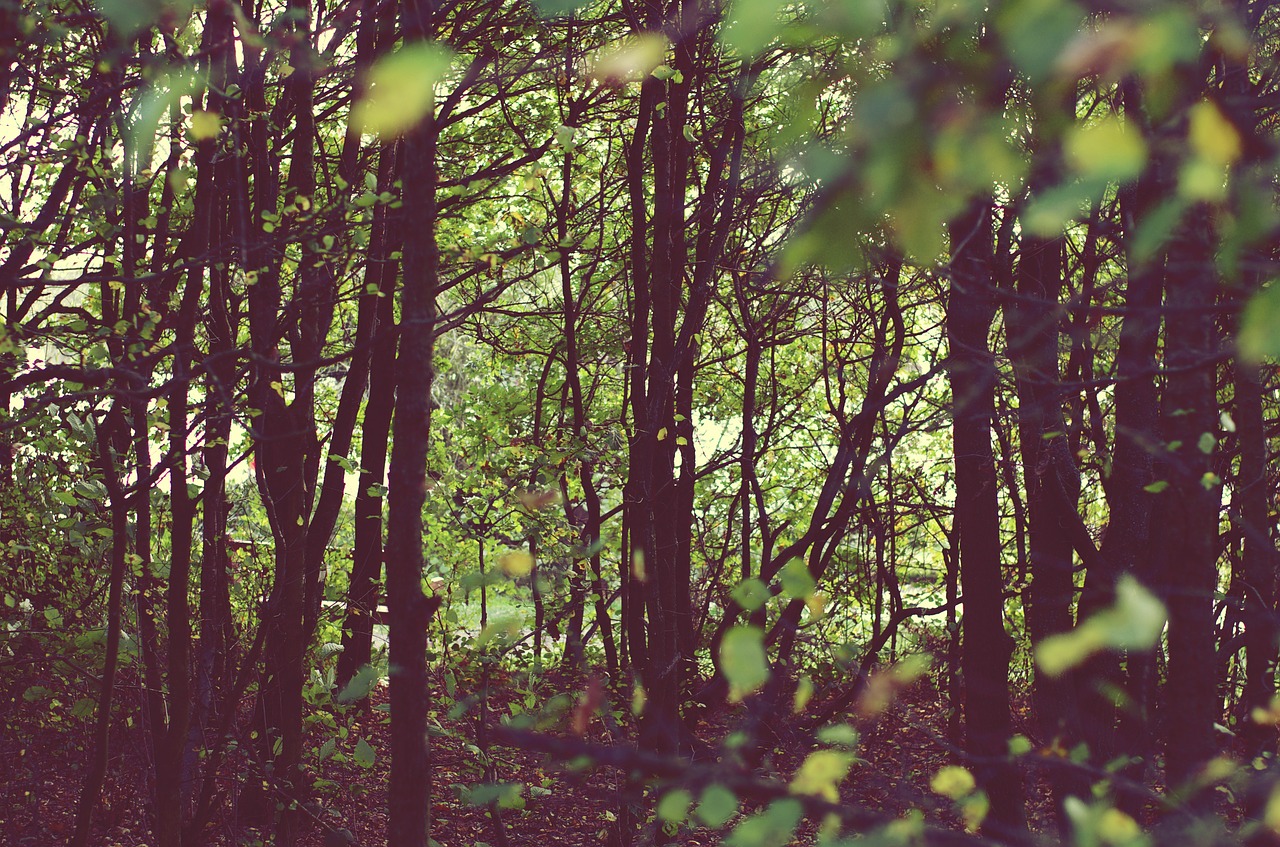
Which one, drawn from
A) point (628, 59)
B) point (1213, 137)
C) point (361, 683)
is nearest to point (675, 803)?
point (1213, 137)

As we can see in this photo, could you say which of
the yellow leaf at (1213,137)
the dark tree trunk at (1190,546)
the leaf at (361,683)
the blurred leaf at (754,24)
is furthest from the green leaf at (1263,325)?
the leaf at (361,683)

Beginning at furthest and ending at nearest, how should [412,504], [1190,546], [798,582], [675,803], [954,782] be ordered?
[412,504] < [1190,546] < [954,782] < [798,582] < [675,803]

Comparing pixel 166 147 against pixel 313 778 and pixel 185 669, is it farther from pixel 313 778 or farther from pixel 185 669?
pixel 313 778

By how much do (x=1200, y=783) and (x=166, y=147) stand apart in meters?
5.24

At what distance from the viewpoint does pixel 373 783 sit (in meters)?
7.29

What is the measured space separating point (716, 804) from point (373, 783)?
664cm

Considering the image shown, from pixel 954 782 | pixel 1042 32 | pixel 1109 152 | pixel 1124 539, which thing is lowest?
pixel 954 782

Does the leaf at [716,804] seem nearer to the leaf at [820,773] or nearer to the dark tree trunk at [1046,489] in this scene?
the leaf at [820,773]

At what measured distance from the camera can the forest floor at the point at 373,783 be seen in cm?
507

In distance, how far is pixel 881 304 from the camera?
7.85 metres

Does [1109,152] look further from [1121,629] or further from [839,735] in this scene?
[839,735]

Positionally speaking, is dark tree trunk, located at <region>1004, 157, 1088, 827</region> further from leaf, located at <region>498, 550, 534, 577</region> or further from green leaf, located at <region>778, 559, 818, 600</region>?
green leaf, located at <region>778, 559, 818, 600</region>

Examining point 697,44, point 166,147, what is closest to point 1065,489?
point 697,44

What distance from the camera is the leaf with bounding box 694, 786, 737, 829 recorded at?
4.42ft
